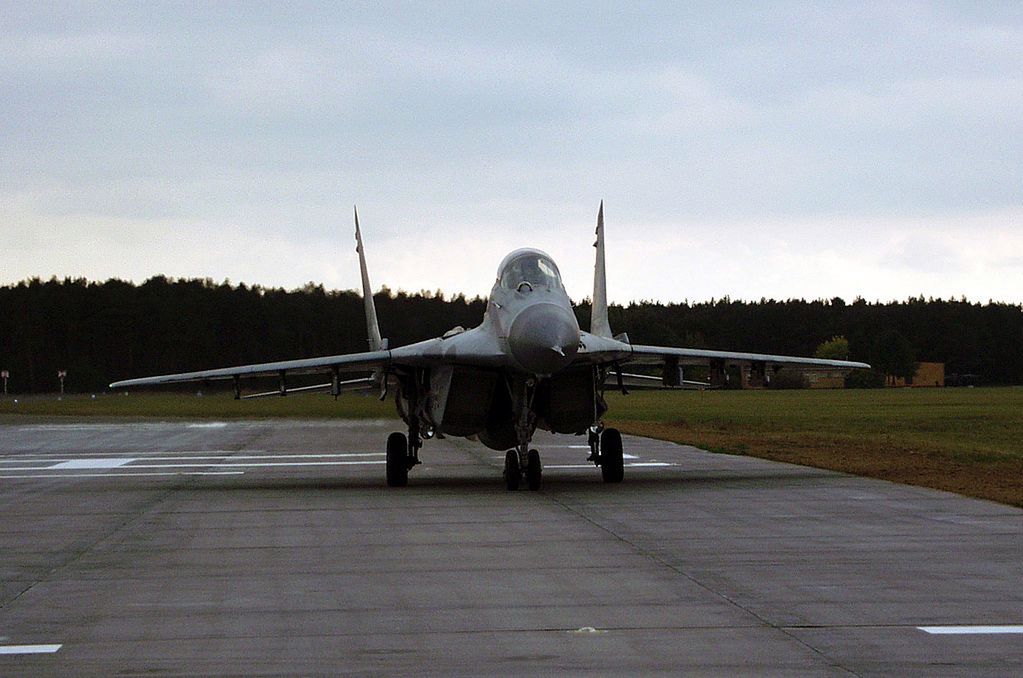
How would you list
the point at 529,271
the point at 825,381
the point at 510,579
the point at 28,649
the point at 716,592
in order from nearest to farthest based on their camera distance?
the point at 28,649 → the point at 716,592 → the point at 510,579 → the point at 529,271 → the point at 825,381

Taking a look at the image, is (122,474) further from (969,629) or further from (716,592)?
(969,629)

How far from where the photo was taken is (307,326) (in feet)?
268

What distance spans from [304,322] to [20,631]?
75.3 meters

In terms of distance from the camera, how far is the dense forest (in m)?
78.6

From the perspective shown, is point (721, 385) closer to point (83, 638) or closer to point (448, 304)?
point (83, 638)

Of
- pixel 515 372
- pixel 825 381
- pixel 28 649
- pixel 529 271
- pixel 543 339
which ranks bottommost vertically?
pixel 825 381

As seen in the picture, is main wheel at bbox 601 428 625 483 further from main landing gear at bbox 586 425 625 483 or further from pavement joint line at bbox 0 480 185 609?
pavement joint line at bbox 0 480 185 609

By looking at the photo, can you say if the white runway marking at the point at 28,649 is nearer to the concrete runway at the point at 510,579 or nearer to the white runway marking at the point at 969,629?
the concrete runway at the point at 510,579

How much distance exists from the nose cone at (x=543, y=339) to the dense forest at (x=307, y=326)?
44.0m

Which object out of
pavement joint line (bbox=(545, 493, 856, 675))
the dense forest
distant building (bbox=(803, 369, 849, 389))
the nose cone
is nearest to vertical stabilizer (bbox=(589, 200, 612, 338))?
the nose cone

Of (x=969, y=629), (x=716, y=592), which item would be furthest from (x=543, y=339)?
(x=969, y=629)

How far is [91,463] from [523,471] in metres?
10.9

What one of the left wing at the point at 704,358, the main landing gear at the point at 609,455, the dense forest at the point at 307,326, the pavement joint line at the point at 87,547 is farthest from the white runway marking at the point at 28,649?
the dense forest at the point at 307,326

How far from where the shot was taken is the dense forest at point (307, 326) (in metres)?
78.6
